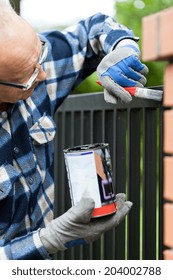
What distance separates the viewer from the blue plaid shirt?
2316 millimetres

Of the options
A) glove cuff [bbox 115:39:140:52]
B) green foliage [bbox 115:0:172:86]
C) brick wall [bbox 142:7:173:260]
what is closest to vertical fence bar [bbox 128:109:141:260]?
glove cuff [bbox 115:39:140:52]

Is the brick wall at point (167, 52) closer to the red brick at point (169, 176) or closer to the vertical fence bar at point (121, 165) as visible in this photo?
the red brick at point (169, 176)

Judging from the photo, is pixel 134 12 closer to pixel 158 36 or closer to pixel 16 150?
pixel 16 150

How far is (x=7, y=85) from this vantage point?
2129mm

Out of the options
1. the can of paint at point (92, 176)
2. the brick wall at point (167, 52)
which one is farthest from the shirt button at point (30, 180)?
the brick wall at point (167, 52)

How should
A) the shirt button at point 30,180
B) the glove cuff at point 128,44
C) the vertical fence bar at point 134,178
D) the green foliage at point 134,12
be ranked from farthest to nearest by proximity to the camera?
the green foliage at point 134,12, the vertical fence bar at point 134,178, the shirt button at point 30,180, the glove cuff at point 128,44

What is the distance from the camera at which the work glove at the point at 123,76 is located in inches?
85.4

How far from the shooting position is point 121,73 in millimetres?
2168

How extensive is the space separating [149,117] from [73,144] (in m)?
0.89

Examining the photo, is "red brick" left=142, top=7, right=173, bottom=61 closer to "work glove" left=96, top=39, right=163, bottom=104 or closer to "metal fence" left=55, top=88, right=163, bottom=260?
"work glove" left=96, top=39, right=163, bottom=104

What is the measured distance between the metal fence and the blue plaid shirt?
0.31 meters

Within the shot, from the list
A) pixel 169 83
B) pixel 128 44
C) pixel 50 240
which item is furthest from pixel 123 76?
pixel 169 83
